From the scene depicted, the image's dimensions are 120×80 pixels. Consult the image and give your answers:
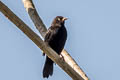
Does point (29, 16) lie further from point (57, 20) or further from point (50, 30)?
point (57, 20)

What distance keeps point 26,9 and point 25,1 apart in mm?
135

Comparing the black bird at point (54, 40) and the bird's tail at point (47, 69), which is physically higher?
the black bird at point (54, 40)

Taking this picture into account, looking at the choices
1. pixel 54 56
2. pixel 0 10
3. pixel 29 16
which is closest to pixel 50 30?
Answer: pixel 29 16

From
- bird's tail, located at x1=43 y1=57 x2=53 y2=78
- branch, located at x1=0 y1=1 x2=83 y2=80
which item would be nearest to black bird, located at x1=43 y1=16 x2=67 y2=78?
bird's tail, located at x1=43 y1=57 x2=53 y2=78

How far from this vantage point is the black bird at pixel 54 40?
4.86m

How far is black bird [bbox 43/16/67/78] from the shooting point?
15.9 feet

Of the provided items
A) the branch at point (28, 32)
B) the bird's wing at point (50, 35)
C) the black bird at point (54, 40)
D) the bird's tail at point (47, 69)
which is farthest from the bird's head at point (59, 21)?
the branch at point (28, 32)

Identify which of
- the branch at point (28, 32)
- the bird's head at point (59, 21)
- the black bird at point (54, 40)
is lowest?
the branch at point (28, 32)

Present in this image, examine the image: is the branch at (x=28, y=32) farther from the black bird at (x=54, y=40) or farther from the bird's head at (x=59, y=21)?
the bird's head at (x=59, y=21)

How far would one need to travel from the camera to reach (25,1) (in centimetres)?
479

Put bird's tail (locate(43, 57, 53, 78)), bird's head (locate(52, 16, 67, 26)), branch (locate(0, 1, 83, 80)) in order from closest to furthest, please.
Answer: branch (locate(0, 1, 83, 80)) → bird's tail (locate(43, 57, 53, 78)) → bird's head (locate(52, 16, 67, 26))

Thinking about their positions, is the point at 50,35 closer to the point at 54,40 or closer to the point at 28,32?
the point at 54,40

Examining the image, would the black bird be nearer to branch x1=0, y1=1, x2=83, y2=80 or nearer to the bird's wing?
the bird's wing

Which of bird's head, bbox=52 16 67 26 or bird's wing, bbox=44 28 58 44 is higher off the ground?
bird's head, bbox=52 16 67 26
